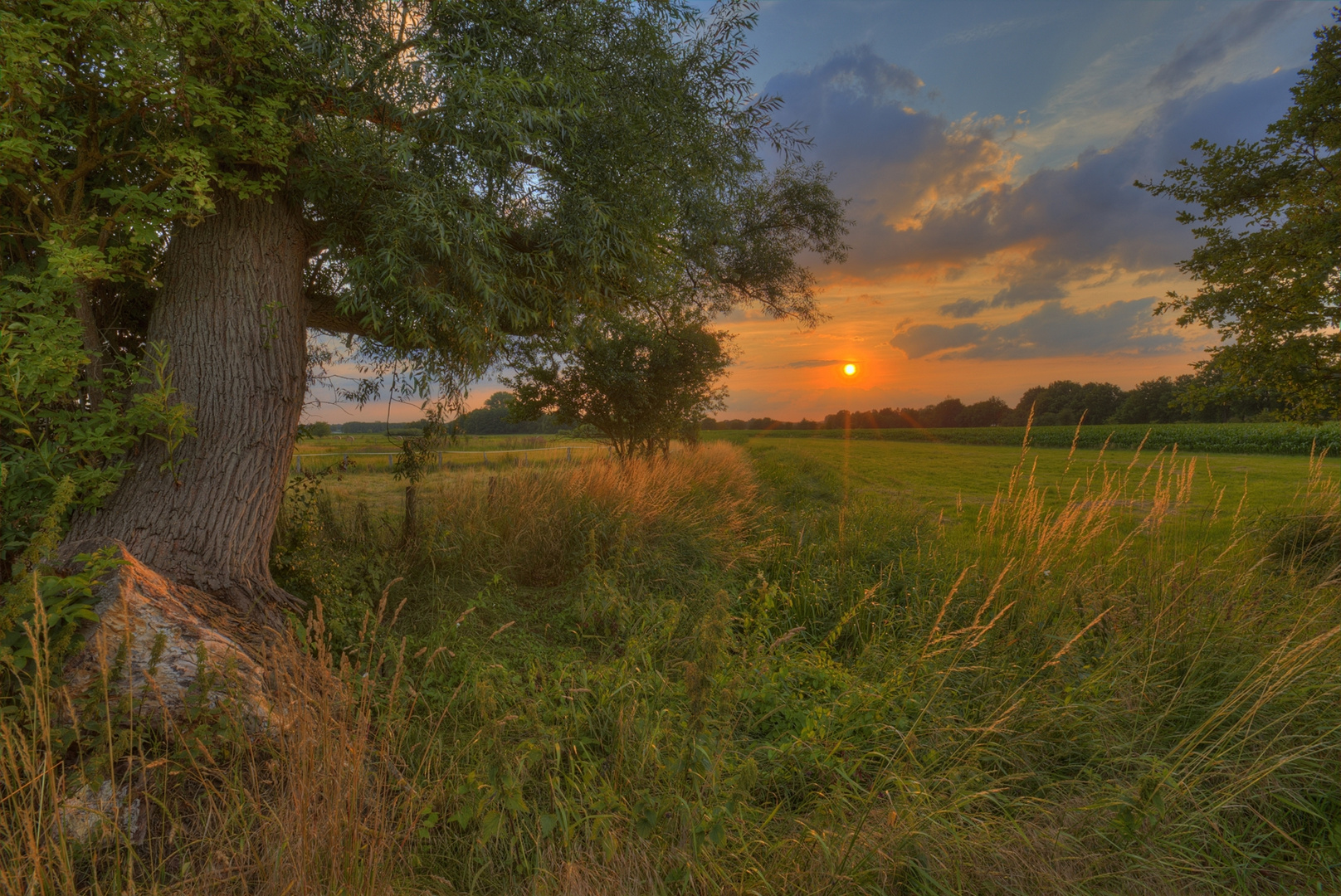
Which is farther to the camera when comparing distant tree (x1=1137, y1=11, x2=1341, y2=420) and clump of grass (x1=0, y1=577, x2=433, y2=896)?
distant tree (x1=1137, y1=11, x2=1341, y2=420)

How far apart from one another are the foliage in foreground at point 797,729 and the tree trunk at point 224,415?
93 cm

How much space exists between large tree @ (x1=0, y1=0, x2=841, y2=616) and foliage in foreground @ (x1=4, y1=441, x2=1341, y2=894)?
153cm

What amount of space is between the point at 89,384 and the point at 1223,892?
716 centimetres

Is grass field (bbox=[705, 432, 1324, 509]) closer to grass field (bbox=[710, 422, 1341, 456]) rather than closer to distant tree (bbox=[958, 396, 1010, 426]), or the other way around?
grass field (bbox=[710, 422, 1341, 456])

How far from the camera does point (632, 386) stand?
1338 cm

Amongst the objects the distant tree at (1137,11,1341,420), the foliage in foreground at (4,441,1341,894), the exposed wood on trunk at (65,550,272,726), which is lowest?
the foliage in foreground at (4,441,1341,894)

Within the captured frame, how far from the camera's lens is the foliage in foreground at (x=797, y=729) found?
240 centimetres

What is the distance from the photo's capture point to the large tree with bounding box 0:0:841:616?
3836 mm

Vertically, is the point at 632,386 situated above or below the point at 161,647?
above

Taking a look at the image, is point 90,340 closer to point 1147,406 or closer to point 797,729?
point 797,729

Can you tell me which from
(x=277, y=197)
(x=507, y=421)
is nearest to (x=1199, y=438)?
(x=507, y=421)

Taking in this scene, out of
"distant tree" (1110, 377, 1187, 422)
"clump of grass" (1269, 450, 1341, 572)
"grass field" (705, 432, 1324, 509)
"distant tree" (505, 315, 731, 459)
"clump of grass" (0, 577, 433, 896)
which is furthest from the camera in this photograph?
"distant tree" (1110, 377, 1187, 422)

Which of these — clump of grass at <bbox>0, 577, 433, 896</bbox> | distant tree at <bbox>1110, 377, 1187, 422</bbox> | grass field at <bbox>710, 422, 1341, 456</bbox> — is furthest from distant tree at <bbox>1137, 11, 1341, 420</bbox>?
distant tree at <bbox>1110, 377, 1187, 422</bbox>

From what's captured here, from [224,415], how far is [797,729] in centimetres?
517
